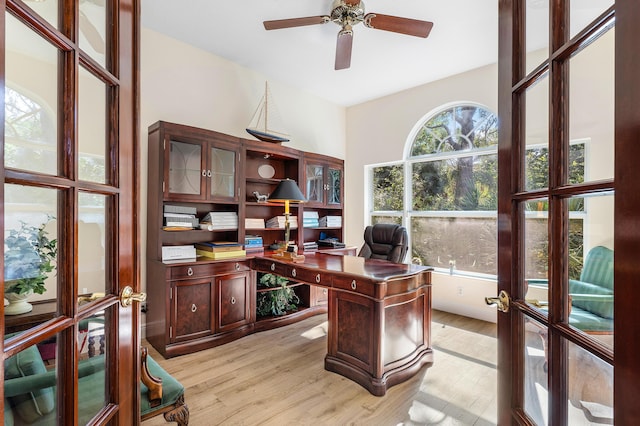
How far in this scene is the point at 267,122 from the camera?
3.97m

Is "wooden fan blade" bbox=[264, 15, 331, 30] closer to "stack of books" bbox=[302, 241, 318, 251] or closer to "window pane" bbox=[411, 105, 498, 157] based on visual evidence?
"window pane" bbox=[411, 105, 498, 157]

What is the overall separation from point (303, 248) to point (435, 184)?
77.7 inches

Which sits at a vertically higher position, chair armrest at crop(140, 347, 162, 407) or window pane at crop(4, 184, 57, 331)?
window pane at crop(4, 184, 57, 331)

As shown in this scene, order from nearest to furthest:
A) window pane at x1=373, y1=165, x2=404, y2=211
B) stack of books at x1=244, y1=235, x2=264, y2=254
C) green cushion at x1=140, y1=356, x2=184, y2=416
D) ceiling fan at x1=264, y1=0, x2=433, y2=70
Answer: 1. green cushion at x1=140, y1=356, x2=184, y2=416
2. ceiling fan at x1=264, y1=0, x2=433, y2=70
3. stack of books at x1=244, y1=235, x2=264, y2=254
4. window pane at x1=373, y1=165, x2=404, y2=211

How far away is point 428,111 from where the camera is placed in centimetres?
403

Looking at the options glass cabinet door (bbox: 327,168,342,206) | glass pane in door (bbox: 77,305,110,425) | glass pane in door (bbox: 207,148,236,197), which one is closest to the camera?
glass pane in door (bbox: 77,305,110,425)

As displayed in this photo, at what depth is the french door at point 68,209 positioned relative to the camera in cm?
57

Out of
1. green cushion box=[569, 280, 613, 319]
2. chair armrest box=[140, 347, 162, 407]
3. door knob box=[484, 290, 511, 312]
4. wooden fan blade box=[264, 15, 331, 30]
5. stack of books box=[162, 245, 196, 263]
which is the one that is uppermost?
wooden fan blade box=[264, 15, 331, 30]

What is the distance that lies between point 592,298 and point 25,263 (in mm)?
1163

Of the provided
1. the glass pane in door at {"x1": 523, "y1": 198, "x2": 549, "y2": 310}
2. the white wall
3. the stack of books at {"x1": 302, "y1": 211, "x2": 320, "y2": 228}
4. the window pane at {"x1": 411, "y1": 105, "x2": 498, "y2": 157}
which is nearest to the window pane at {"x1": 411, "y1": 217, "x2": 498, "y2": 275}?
the window pane at {"x1": 411, "y1": 105, "x2": 498, "y2": 157}

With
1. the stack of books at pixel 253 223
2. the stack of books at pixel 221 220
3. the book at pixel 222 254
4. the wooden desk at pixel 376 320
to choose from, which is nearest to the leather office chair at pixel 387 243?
the wooden desk at pixel 376 320

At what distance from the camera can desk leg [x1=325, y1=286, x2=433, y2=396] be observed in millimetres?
2160

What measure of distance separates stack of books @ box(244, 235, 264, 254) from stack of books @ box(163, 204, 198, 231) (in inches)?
23.2

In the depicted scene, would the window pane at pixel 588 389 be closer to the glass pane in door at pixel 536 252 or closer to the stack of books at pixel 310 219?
the glass pane in door at pixel 536 252
